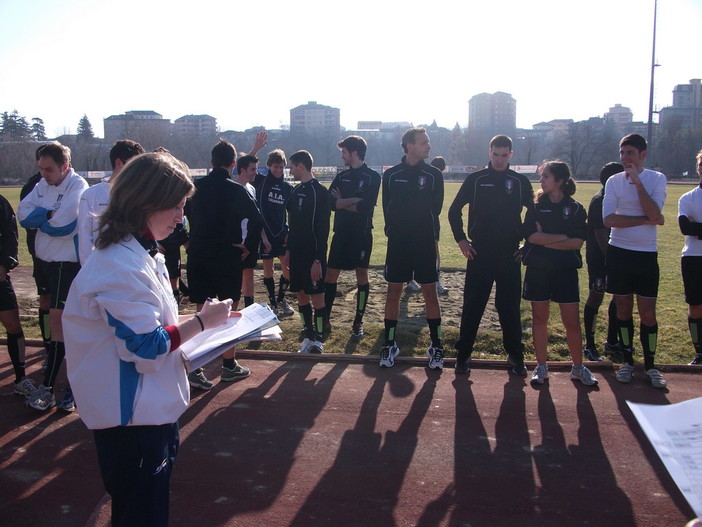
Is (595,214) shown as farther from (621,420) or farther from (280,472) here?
(280,472)

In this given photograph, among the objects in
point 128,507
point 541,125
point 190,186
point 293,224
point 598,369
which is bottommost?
point 598,369

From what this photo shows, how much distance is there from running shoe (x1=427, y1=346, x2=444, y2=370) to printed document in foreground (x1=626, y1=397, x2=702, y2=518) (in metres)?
4.30

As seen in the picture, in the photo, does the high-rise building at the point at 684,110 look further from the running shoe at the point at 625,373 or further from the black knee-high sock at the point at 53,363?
the black knee-high sock at the point at 53,363

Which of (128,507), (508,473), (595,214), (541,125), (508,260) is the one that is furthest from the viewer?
(541,125)

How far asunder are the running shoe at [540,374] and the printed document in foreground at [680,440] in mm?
3983

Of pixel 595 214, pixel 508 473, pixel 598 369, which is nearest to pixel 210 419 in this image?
pixel 508 473

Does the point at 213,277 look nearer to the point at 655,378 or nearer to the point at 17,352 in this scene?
the point at 17,352

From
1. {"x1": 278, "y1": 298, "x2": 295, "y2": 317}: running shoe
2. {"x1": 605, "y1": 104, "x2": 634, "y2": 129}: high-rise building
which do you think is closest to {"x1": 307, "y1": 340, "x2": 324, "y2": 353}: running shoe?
{"x1": 278, "y1": 298, "x2": 295, "y2": 317}: running shoe

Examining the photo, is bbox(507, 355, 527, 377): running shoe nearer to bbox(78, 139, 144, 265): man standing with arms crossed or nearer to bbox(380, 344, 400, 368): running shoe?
bbox(380, 344, 400, 368): running shoe

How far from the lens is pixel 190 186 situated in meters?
2.42

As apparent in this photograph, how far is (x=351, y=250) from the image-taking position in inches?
289

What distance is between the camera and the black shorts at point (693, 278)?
605 cm

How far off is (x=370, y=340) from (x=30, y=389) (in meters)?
3.57

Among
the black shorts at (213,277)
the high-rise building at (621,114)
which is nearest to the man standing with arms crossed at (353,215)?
the black shorts at (213,277)
